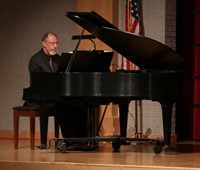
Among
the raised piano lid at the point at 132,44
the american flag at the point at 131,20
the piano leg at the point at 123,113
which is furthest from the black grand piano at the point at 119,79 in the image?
the american flag at the point at 131,20

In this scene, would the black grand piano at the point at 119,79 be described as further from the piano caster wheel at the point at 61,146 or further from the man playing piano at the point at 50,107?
the piano caster wheel at the point at 61,146

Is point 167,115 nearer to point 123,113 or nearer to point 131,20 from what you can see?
point 123,113

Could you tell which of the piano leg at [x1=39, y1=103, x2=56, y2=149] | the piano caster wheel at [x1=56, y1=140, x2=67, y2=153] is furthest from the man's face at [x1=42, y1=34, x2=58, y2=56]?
the piano caster wheel at [x1=56, y1=140, x2=67, y2=153]

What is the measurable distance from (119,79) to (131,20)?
2296 millimetres

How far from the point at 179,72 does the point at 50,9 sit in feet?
10.7

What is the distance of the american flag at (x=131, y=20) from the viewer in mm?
8789

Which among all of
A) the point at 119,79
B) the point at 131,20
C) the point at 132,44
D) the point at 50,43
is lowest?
the point at 119,79

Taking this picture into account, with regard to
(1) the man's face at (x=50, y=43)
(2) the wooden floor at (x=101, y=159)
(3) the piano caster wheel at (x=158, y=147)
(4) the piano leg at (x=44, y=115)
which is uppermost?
(1) the man's face at (x=50, y=43)

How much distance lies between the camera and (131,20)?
8.82 m

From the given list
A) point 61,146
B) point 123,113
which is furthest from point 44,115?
point 123,113

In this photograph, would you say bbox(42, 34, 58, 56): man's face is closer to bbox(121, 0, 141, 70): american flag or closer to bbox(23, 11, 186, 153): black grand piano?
bbox(23, 11, 186, 153): black grand piano

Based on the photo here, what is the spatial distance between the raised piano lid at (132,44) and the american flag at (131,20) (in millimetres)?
1738

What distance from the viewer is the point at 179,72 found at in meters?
6.78

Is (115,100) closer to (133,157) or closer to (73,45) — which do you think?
(133,157)
